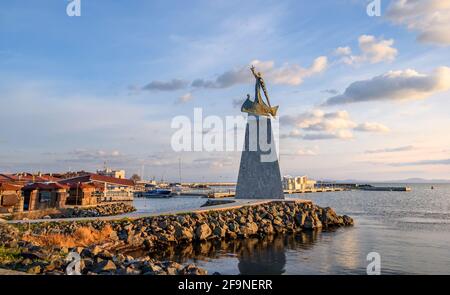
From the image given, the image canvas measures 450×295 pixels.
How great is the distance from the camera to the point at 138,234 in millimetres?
21641

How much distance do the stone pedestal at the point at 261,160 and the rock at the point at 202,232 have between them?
52.5 feet

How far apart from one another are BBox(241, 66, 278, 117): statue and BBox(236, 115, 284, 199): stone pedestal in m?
0.68

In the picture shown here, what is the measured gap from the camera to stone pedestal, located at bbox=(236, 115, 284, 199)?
40062 mm

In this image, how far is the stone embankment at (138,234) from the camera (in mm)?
12234

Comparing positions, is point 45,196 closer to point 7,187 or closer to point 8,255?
point 7,187

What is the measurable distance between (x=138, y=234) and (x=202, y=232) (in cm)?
475

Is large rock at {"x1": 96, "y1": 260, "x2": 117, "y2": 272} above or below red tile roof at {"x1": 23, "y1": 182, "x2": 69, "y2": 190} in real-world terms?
below

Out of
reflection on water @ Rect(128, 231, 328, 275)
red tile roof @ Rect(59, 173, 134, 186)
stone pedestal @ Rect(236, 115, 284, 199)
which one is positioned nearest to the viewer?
reflection on water @ Rect(128, 231, 328, 275)

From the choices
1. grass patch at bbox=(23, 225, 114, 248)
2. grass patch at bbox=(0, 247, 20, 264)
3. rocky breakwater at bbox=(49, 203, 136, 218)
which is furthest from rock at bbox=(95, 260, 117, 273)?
rocky breakwater at bbox=(49, 203, 136, 218)

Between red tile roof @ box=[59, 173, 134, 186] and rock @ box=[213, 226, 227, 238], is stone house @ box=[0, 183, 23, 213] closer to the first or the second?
red tile roof @ box=[59, 173, 134, 186]

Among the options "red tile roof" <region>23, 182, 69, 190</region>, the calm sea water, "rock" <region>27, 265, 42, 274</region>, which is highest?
"red tile roof" <region>23, 182, 69, 190</region>

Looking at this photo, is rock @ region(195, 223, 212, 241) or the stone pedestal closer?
rock @ region(195, 223, 212, 241)
